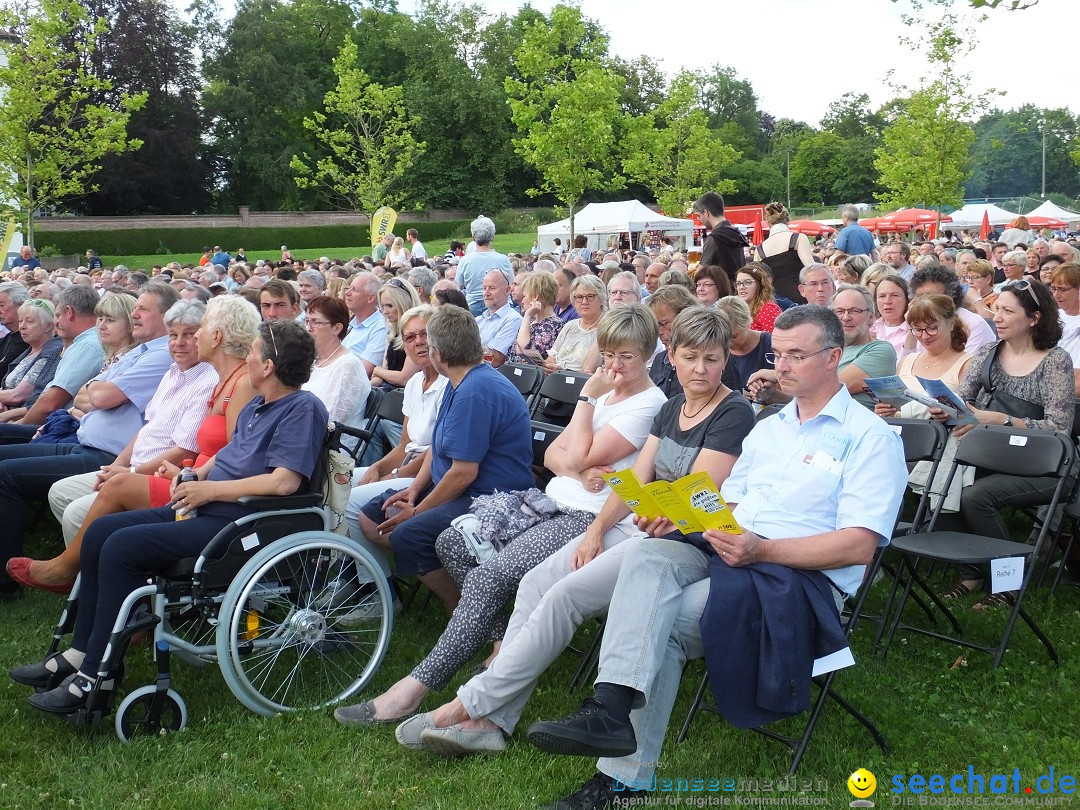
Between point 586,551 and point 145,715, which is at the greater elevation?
point 586,551

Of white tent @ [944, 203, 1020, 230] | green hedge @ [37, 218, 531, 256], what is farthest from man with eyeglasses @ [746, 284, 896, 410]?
green hedge @ [37, 218, 531, 256]

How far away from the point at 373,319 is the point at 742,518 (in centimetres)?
497

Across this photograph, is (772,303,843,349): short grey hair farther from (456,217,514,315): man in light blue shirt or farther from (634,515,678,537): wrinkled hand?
(456,217,514,315): man in light blue shirt

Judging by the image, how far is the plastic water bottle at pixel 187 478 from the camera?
166 inches

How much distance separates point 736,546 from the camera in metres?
3.24

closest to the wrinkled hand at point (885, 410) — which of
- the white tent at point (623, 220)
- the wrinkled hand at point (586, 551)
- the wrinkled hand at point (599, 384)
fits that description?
the wrinkled hand at point (599, 384)

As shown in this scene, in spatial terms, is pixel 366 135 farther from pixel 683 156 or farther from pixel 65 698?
pixel 65 698

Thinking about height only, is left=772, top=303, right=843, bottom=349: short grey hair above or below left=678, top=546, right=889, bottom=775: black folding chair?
above

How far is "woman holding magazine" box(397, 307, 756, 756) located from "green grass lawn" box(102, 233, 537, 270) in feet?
108

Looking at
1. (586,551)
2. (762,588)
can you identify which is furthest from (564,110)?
(762,588)

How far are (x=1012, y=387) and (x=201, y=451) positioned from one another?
4.08 meters

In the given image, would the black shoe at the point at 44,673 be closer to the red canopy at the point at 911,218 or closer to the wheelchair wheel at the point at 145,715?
the wheelchair wheel at the point at 145,715

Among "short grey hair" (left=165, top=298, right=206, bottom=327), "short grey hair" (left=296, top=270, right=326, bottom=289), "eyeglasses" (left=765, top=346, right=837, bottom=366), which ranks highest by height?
"short grey hair" (left=296, top=270, right=326, bottom=289)

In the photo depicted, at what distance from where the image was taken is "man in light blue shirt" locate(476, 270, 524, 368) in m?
9.07
